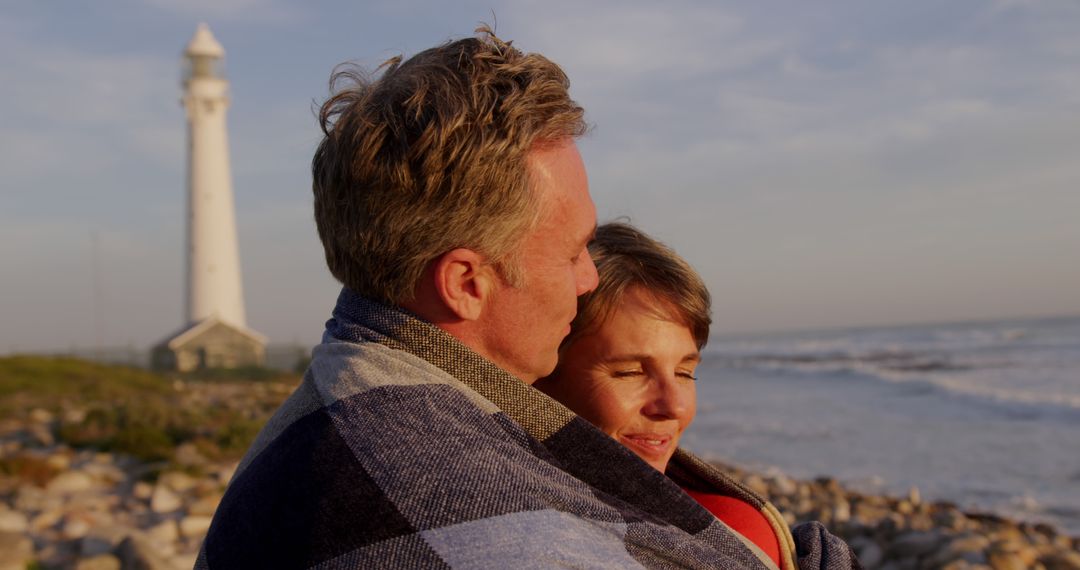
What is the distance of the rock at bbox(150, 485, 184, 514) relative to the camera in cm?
851

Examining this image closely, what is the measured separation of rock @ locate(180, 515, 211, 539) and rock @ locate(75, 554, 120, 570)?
1378 mm

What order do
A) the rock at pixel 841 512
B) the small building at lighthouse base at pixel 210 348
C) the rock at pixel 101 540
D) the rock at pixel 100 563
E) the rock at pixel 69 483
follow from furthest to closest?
→ 1. the small building at lighthouse base at pixel 210 348
2. the rock at pixel 69 483
3. the rock at pixel 841 512
4. the rock at pixel 101 540
5. the rock at pixel 100 563

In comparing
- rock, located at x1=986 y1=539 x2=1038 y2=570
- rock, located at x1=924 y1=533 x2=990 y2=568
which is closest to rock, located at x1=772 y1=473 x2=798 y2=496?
rock, located at x1=924 y1=533 x2=990 y2=568

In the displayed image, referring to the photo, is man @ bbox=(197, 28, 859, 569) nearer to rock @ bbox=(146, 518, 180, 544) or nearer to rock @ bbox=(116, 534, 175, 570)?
rock @ bbox=(116, 534, 175, 570)

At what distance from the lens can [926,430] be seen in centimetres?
1555

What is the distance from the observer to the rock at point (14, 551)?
6118 millimetres

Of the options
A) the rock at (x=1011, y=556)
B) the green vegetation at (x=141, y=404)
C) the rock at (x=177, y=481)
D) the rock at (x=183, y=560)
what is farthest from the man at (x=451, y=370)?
the green vegetation at (x=141, y=404)

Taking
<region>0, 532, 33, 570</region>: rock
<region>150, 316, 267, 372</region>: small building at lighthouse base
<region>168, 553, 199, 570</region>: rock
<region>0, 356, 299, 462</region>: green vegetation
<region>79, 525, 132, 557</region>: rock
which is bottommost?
<region>150, 316, 267, 372</region>: small building at lighthouse base

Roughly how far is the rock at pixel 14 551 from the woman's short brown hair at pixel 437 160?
5.30 meters

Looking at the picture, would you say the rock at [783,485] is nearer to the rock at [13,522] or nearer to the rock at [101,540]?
the rock at [101,540]

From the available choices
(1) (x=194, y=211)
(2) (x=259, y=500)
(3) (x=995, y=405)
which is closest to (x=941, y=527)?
(2) (x=259, y=500)

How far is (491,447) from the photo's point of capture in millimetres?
1635

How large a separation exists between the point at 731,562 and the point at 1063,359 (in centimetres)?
3128

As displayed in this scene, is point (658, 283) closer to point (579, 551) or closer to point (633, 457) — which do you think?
point (633, 457)
